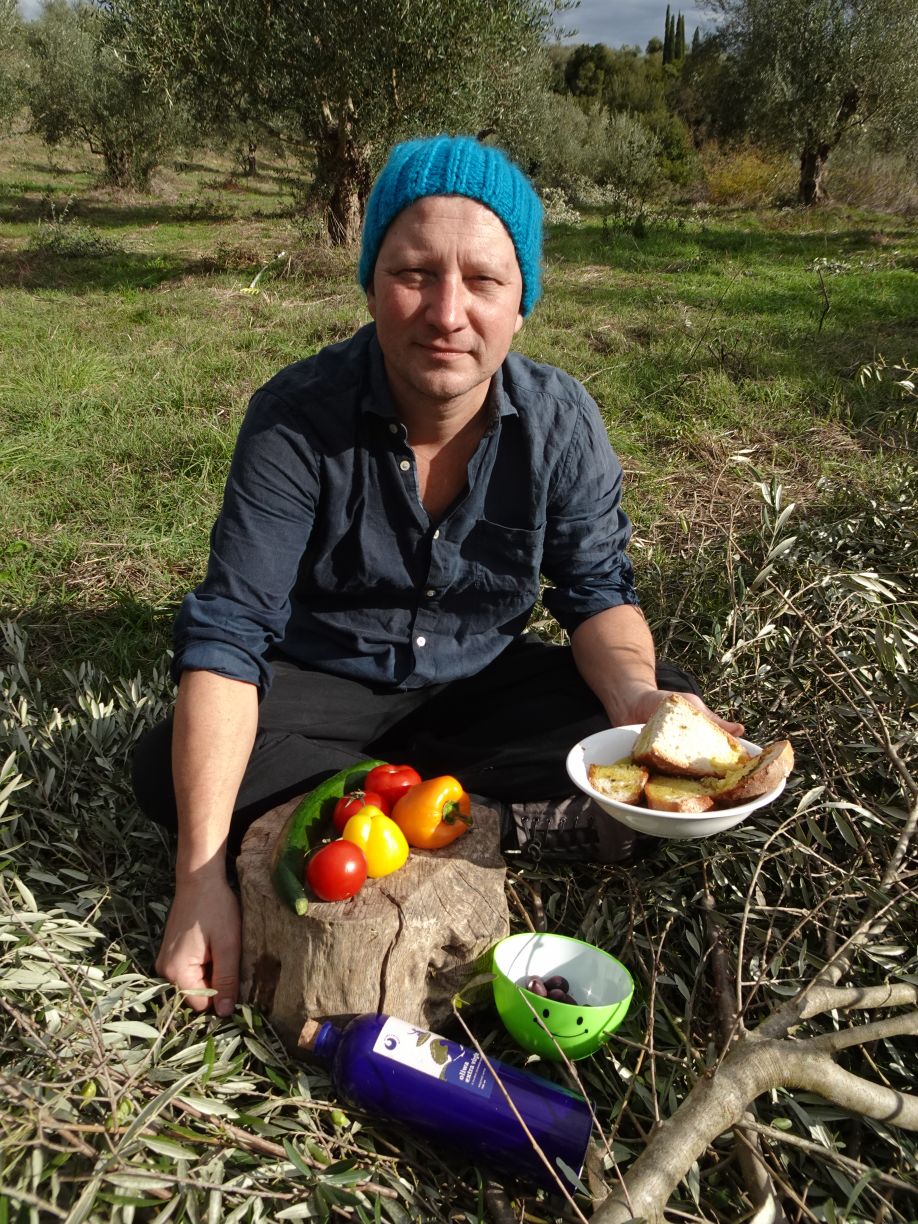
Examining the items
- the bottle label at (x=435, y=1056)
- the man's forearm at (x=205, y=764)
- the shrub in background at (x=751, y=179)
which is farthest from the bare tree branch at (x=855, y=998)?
the shrub in background at (x=751, y=179)

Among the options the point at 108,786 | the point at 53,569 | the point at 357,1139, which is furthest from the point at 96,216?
the point at 357,1139

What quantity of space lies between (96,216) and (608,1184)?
21724 mm

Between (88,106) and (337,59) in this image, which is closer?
(337,59)

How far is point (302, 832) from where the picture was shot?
7.60 ft

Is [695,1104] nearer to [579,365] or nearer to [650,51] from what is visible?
[579,365]

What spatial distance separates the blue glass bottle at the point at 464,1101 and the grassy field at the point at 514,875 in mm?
98

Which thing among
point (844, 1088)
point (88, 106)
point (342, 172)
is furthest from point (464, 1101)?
point (88, 106)

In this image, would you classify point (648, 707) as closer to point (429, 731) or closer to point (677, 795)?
point (677, 795)

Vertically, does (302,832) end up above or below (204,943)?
above

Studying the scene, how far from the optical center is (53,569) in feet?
15.1

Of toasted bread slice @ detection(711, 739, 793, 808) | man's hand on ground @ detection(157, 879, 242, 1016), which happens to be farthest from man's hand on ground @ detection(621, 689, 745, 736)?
man's hand on ground @ detection(157, 879, 242, 1016)

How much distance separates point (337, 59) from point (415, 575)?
10898 mm

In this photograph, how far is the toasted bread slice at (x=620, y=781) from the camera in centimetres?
228

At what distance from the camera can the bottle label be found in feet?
6.51
